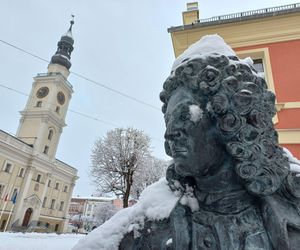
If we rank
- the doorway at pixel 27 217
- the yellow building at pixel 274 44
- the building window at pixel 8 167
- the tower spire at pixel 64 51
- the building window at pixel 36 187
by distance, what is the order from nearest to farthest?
1. the yellow building at pixel 274 44
2. the building window at pixel 8 167
3. the doorway at pixel 27 217
4. the building window at pixel 36 187
5. the tower spire at pixel 64 51

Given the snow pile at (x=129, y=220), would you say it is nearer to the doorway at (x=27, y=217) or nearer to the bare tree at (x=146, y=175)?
the bare tree at (x=146, y=175)

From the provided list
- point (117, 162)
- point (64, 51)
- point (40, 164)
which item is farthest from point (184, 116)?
point (64, 51)

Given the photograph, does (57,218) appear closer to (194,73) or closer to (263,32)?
(263,32)

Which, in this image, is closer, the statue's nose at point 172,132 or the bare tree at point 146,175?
the statue's nose at point 172,132

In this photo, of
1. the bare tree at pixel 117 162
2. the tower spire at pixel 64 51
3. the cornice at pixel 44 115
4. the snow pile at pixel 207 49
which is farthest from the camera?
the tower spire at pixel 64 51

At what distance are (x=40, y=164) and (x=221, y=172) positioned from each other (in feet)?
113

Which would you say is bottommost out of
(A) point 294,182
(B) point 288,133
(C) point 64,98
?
(A) point 294,182

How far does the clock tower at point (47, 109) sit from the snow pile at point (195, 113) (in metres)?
33.9

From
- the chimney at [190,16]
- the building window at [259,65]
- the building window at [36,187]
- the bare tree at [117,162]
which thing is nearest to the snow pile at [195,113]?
the building window at [259,65]

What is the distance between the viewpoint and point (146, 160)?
1570 centimetres

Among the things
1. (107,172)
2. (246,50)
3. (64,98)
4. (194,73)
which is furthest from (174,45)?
(64,98)

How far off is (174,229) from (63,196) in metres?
40.2

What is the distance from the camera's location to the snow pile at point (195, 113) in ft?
2.82

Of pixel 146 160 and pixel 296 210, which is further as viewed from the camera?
pixel 146 160
